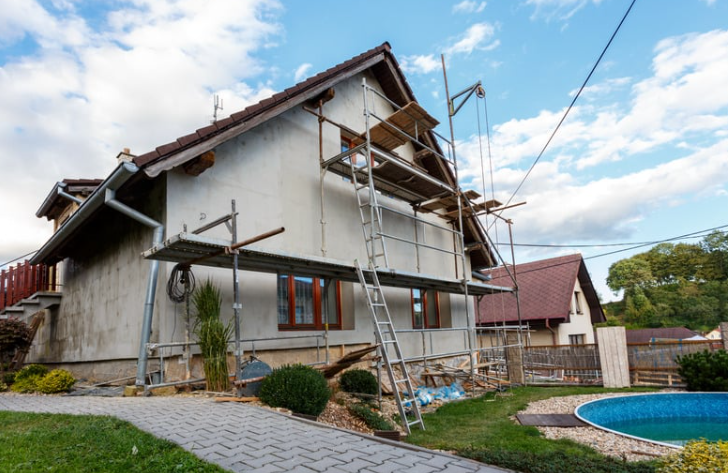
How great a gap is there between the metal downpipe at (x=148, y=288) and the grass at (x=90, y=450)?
2060 mm

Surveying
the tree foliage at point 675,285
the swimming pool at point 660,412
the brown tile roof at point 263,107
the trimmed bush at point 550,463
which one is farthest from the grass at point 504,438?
the tree foliage at point 675,285

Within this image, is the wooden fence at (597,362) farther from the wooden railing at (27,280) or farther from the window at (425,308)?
the wooden railing at (27,280)

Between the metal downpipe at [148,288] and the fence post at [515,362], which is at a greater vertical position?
the metal downpipe at [148,288]

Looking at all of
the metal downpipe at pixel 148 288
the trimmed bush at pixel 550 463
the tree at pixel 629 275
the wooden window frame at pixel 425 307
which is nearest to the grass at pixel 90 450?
the metal downpipe at pixel 148 288

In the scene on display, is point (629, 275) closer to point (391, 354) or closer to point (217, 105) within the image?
point (391, 354)

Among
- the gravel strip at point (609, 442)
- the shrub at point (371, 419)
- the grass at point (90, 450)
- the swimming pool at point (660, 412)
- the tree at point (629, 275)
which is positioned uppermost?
the tree at point (629, 275)

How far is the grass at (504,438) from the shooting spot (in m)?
3.96

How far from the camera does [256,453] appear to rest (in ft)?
12.8

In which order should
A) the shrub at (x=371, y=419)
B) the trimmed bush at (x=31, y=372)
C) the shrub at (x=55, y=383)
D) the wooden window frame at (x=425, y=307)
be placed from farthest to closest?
the wooden window frame at (x=425, y=307) → the trimmed bush at (x=31, y=372) → the shrub at (x=55, y=383) → the shrub at (x=371, y=419)

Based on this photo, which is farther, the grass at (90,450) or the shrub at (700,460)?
the grass at (90,450)

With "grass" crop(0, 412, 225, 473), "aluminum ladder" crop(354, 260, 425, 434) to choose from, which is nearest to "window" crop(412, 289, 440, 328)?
"aluminum ladder" crop(354, 260, 425, 434)

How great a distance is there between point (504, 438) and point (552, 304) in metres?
17.2

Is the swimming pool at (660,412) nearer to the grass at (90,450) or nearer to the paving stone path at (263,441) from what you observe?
the paving stone path at (263,441)

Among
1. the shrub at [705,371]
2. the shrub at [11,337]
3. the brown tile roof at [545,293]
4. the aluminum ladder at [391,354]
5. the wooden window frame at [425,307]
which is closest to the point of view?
the aluminum ladder at [391,354]
